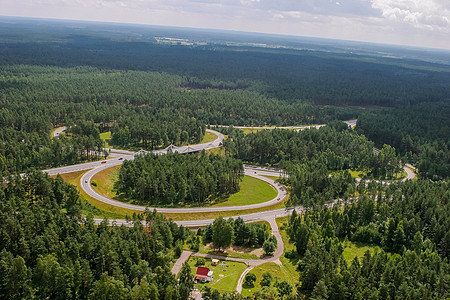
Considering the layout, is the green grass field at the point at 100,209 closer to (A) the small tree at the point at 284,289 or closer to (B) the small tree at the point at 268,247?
(B) the small tree at the point at 268,247

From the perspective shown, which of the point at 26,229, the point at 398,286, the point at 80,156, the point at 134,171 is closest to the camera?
the point at 398,286

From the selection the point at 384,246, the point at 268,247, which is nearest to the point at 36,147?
the point at 268,247

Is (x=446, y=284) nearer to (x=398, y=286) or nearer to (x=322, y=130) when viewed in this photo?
(x=398, y=286)

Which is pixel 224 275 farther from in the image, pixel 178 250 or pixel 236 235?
pixel 236 235

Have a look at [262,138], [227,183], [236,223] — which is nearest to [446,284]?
[236,223]

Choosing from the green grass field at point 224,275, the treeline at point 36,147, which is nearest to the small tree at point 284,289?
the green grass field at point 224,275

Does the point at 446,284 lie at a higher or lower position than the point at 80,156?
higher

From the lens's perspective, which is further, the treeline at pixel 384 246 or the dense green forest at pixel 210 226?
the treeline at pixel 384 246

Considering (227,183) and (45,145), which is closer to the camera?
(227,183)
